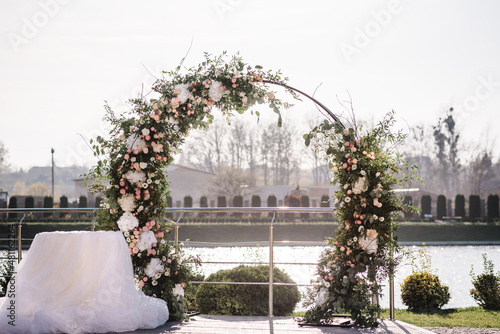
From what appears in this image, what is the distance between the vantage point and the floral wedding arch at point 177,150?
524 cm

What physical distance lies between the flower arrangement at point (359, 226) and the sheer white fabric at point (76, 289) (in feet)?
5.86

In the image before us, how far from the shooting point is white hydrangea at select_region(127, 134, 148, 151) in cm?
562

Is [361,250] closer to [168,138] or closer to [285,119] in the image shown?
[168,138]

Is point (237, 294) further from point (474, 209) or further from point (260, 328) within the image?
point (474, 209)

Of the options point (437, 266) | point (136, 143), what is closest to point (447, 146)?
point (437, 266)

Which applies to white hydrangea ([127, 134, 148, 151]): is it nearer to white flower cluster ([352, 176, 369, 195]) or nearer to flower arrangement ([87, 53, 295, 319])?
flower arrangement ([87, 53, 295, 319])

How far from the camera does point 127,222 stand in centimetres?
546

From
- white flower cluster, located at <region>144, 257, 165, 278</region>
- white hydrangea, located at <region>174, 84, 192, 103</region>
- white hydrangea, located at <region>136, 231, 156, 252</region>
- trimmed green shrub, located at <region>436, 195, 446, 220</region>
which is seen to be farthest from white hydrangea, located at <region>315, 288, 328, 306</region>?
trimmed green shrub, located at <region>436, 195, 446, 220</region>

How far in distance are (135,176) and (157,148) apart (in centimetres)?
38

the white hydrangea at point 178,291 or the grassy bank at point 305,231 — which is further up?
the white hydrangea at point 178,291

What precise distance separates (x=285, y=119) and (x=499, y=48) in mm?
17116

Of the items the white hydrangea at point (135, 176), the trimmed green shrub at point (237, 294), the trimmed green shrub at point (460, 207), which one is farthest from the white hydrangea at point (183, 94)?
the trimmed green shrub at point (460, 207)

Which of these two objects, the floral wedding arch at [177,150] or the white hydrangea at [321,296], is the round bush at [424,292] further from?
the white hydrangea at [321,296]

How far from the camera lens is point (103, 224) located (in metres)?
5.77
